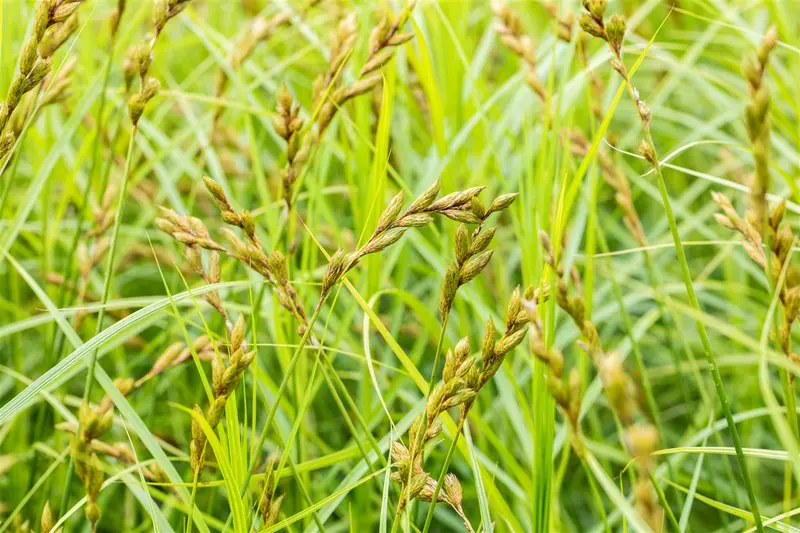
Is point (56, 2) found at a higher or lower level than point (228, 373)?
higher

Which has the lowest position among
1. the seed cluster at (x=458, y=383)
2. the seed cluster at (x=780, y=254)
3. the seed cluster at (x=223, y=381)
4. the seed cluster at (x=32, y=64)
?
the seed cluster at (x=780, y=254)

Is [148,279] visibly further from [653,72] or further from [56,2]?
[653,72]

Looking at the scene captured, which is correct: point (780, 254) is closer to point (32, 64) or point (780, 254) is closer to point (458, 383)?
point (458, 383)

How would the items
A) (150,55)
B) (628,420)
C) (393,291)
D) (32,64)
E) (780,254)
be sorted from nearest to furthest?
(628,420), (780,254), (32,64), (150,55), (393,291)

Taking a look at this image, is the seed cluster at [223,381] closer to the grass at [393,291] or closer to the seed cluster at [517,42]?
the grass at [393,291]

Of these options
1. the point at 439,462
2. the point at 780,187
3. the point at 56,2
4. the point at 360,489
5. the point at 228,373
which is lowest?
the point at 780,187

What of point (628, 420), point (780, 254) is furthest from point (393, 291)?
point (628, 420)

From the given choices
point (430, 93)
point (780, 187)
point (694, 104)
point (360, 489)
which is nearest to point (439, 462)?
point (360, 489)

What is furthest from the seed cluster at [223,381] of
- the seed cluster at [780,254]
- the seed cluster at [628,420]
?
the seed cluster at [780,254]

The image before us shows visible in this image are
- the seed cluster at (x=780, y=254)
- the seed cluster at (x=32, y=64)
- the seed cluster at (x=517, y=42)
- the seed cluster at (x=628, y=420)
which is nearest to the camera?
the seed cluster at (x=628, y=420)
